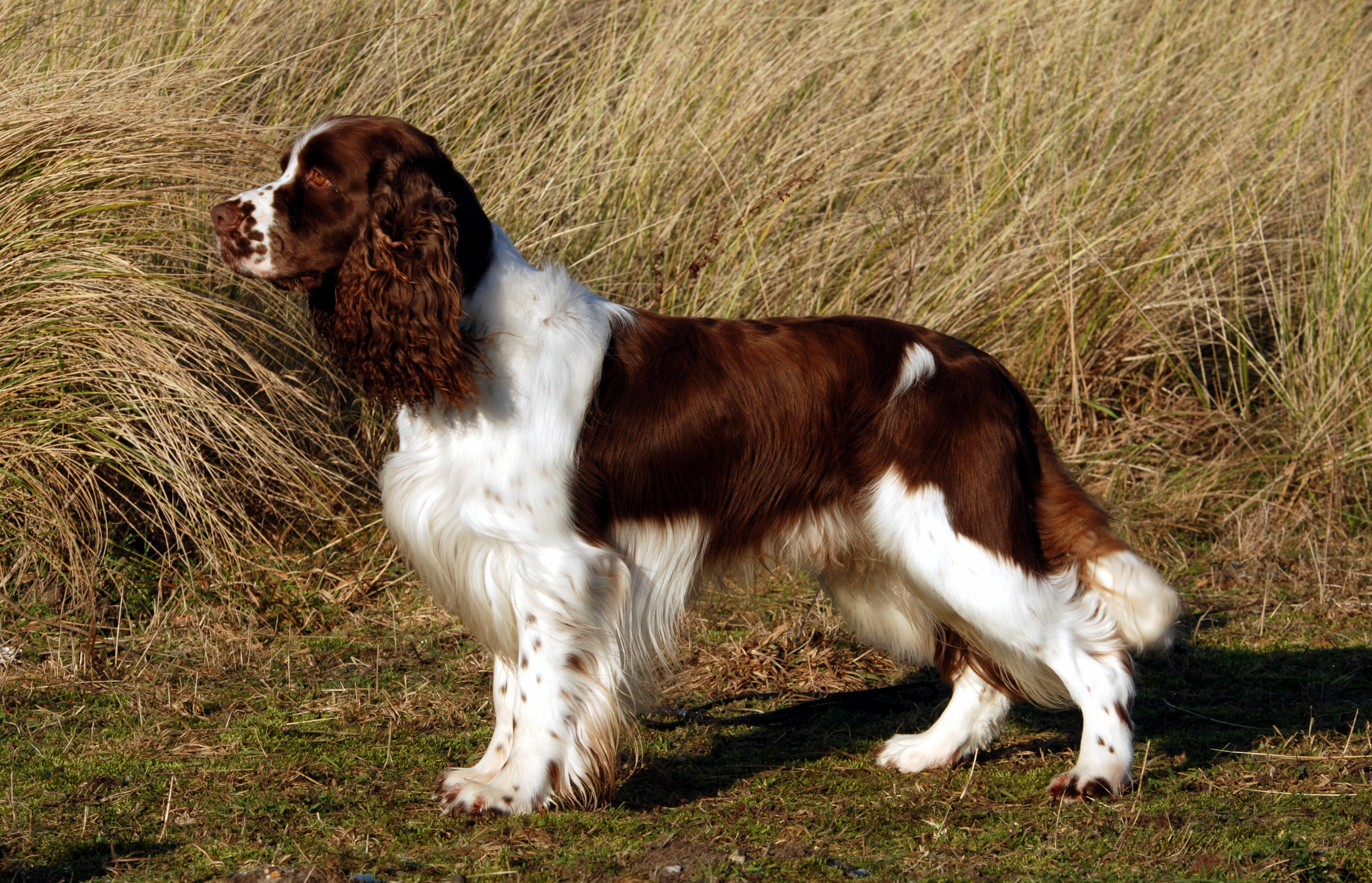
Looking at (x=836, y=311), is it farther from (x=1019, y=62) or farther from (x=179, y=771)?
(x=179, y=771)

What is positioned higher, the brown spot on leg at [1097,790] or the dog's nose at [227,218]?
the dog's nose at [227,218]

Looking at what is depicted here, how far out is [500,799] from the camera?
9.28 ft

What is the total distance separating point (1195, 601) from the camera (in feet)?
15.3

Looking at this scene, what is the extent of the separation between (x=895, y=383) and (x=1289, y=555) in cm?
269

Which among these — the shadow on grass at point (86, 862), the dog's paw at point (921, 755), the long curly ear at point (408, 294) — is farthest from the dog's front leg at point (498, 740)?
the dog's paw at point (921, 755)

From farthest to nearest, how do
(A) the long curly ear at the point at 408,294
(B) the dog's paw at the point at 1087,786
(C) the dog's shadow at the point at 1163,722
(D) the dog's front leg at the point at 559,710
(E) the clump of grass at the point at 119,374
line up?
(E) the clump of grass at the point at 119,374 < (C) the dog's shadow at the point at 1163,722 < (B) the dog's paw at the point at 1087,786 < (D) the dog's front leg at the point at 559,710 < (A) the long curly ear at the point at 408,294

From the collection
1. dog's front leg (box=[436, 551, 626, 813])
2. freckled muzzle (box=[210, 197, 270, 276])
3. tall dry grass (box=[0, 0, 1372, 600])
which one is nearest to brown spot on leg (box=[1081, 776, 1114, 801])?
dog's front leg (box=[436, 551, 626, 813])

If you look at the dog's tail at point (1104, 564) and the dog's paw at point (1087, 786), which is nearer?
the dog's paw at point (1087, 786)

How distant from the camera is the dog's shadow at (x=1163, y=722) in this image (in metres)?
3.23

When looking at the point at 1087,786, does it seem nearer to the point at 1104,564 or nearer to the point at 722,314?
the point at 1104,564

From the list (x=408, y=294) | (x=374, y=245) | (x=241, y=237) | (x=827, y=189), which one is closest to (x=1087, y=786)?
(x=408, y=294)

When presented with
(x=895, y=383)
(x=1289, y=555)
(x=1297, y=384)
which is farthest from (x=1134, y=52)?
(x=895, y=383)

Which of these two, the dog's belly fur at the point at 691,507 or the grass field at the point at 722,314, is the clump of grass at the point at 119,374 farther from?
the dog's belly fur at the point at 691,507

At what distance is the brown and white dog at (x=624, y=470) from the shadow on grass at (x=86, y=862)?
603 mm
